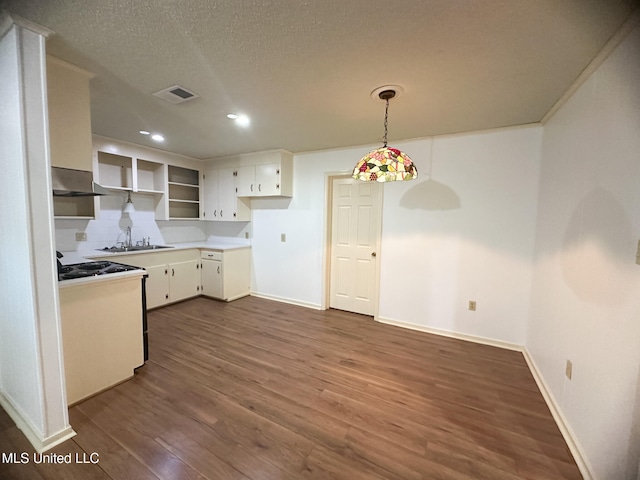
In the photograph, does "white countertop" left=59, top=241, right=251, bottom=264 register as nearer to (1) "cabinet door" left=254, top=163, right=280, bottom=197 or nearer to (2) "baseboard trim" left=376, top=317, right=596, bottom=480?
(1) "cabinet door" left=254, top=163, right=280, bottom=197

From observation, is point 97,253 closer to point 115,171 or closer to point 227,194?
point 115,171

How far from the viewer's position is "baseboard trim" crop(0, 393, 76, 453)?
150cm

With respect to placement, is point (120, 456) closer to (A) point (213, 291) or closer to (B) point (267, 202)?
(A) point (213, 291)

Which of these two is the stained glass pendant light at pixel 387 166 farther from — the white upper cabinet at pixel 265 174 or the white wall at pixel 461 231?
the white upper cabinet at pixel 265 174

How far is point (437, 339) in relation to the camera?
3004 mm

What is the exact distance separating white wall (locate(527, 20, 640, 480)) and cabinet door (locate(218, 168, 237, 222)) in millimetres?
4176

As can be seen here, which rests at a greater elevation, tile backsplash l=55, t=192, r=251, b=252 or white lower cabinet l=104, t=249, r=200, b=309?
tile backsplash l=55, t=192, r=251, b=252

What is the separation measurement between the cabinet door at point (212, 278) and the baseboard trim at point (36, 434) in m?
2.46

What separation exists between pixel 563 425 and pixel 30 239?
354 cm

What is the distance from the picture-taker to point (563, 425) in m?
1.69

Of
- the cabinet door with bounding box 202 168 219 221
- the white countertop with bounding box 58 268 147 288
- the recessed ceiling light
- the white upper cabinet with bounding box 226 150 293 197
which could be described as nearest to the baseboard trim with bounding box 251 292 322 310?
the cabinet door with bounding box 202 168 219 221

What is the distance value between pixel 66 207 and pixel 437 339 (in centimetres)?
488

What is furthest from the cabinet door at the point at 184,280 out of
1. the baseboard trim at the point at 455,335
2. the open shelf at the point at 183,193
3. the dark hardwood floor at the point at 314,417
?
the baseboard trim at the point at 455,335

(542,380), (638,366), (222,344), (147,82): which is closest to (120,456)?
(222,344)
